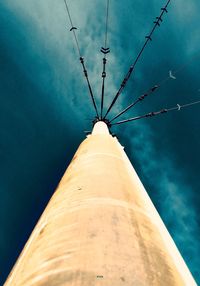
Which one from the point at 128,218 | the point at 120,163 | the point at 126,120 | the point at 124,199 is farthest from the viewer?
the point at 126,120

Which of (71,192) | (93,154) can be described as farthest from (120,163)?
(71,192)

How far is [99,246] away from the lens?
7.82 feet

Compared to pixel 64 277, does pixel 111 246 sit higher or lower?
higher

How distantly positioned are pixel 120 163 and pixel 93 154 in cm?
47

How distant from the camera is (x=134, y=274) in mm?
2150

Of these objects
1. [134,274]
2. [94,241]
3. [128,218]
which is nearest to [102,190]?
[128,218]

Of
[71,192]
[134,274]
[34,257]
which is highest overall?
[71,192]

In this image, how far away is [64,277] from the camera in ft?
6.85

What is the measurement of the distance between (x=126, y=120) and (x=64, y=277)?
11.8m

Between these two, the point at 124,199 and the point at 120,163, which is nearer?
the point at 124,199

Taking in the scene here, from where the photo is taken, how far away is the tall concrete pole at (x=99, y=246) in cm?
213

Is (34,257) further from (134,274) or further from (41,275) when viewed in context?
(134,274)

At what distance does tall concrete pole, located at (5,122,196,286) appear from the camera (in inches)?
83.9

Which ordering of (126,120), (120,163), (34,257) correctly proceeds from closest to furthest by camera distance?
(34,257) → (120,163) → (126,120)
